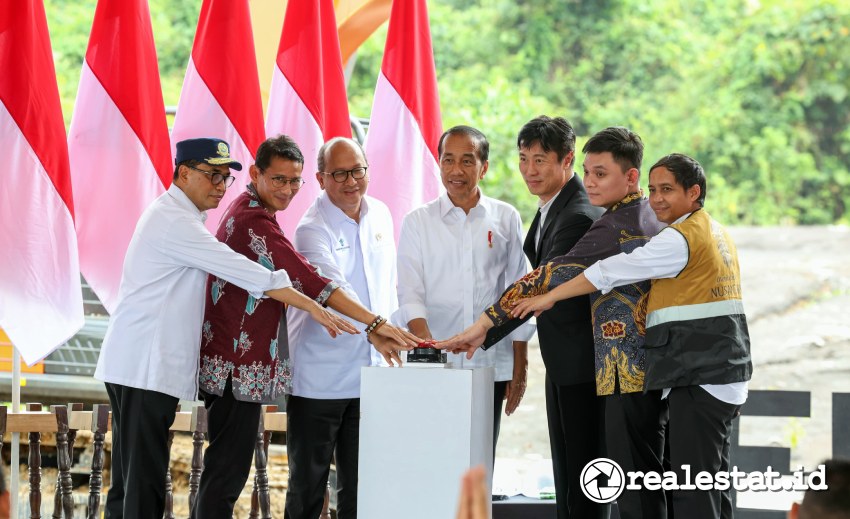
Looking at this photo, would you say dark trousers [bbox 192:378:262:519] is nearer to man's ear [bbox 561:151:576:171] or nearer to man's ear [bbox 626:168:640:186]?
man's ear [bbox 561:151:576:171]

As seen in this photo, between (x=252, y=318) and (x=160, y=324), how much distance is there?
0.29 meters

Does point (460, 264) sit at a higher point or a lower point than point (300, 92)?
lower

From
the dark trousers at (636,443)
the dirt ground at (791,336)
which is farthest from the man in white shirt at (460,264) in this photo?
the dirt ground at (791,336)

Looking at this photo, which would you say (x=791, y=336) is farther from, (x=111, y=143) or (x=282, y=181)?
(x=282, y=181)

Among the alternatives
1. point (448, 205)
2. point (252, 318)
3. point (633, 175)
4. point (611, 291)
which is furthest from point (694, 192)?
point (252, 318)

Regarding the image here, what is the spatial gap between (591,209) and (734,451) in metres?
1.46

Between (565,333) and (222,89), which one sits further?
(222,89)

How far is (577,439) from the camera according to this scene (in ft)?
11.3

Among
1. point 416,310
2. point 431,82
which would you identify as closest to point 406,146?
point 431,82

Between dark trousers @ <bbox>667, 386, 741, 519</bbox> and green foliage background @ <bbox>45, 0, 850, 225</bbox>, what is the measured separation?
884cm

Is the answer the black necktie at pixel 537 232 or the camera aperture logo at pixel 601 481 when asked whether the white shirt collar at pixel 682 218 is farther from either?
the camera aperture logo at pixel 601 481

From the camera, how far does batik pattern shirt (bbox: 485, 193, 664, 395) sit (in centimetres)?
331

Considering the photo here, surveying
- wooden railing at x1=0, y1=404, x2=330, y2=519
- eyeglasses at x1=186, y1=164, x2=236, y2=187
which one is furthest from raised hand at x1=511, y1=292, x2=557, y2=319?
wooden railing at x1=0, y1=404, x2=330, y2=519

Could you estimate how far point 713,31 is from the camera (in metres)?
13.2
